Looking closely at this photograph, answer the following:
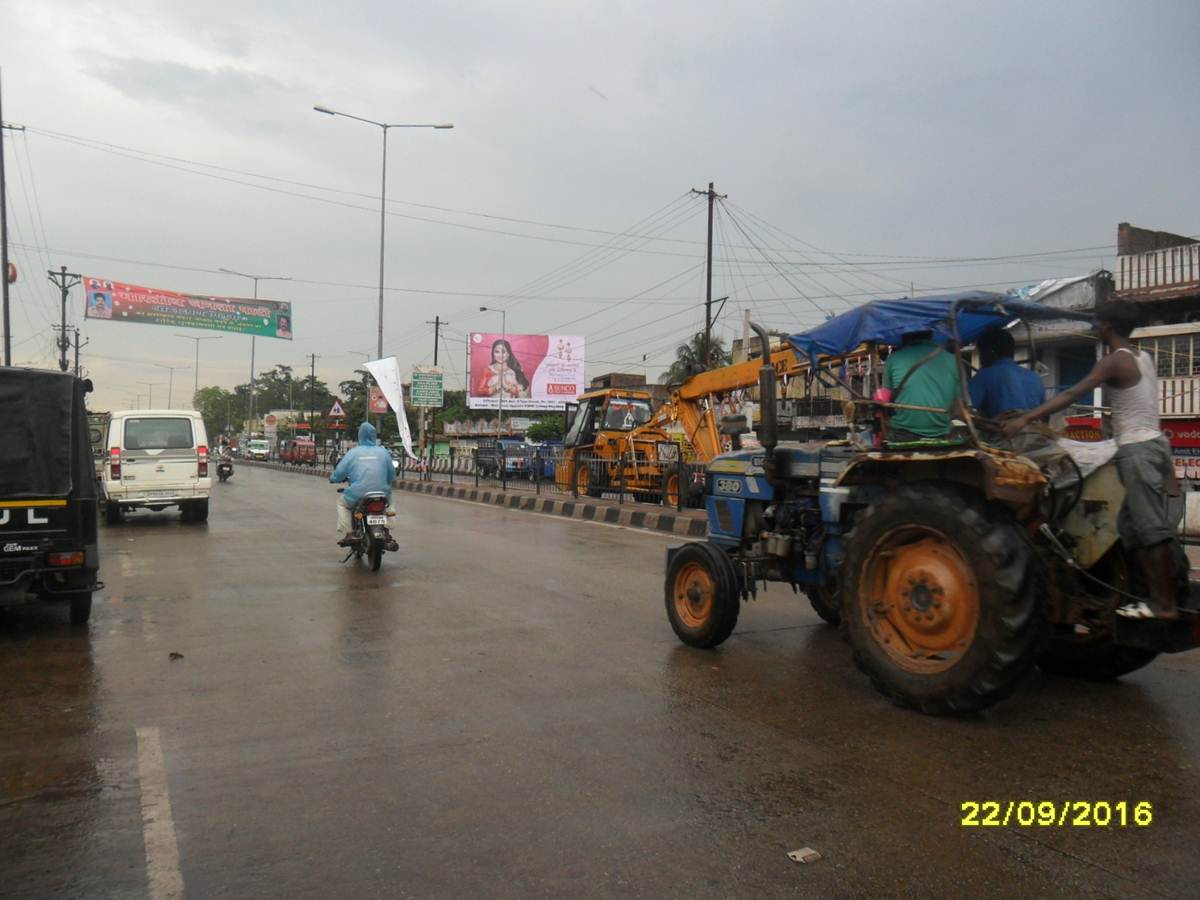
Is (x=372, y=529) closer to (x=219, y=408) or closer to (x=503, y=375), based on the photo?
(x=503, y=375)

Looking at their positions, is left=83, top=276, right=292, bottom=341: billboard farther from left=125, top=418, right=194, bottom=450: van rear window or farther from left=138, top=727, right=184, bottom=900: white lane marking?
left=138, top=727, right=184, bottom=900: white lane marking

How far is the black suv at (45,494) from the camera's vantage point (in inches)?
253

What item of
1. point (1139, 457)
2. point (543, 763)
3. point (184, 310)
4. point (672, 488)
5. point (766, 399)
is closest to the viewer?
point (543, 763)

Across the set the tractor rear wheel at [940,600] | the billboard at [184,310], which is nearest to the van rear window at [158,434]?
the tractor rear wheel at [940,600]

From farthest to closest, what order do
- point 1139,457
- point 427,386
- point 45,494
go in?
point 427,386
point 45,494
point 1139,457

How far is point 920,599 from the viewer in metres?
4.54

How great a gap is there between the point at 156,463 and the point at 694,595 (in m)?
12.1

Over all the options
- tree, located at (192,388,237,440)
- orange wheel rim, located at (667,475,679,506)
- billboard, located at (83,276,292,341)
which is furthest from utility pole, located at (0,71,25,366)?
tree, located at (192,388,237,440)

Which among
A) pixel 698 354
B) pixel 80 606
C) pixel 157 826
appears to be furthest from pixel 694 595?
pixel 698 354

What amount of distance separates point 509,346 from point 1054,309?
49.4m

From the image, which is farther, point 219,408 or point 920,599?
point 219,408

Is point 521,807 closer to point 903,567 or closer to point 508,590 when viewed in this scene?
point 903,567

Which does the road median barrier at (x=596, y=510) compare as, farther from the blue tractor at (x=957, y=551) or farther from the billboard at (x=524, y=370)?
the billboard at (x=524, y=370)

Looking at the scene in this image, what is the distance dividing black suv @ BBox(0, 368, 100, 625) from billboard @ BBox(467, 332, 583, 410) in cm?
4539
